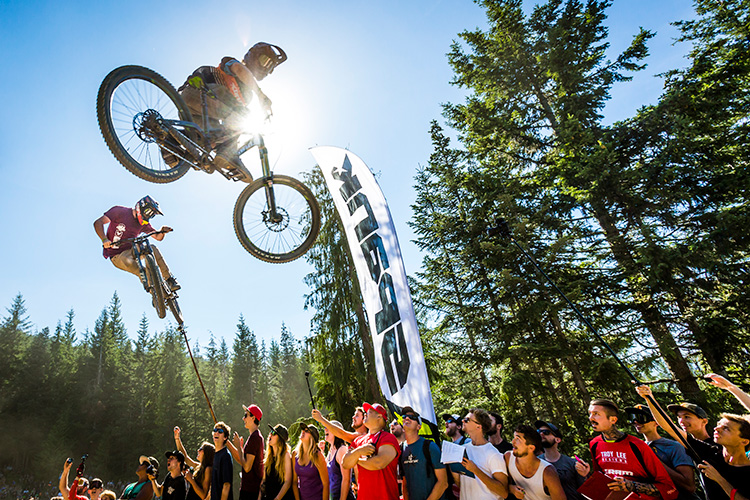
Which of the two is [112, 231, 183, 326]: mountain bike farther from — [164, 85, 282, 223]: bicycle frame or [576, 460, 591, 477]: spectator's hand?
[576, 460, 591, 477]: spectator's hand

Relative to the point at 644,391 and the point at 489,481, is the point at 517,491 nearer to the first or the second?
the point at 489,481

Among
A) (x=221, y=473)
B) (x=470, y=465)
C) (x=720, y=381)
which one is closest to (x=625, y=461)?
(x=720, y=381)

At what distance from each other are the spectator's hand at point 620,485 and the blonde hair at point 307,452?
3.01 m

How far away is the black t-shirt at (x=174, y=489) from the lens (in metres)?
4.63

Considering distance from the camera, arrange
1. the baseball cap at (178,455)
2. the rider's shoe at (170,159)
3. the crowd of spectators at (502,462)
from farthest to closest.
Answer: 1. the rider's shoe at (170,159)
2. the baseball cap at (178,455)
3. the crowd of spectators at (502,462)

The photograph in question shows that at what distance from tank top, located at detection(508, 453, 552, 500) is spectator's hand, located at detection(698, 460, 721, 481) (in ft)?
4.36

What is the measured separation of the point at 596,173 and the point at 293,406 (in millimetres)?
43892

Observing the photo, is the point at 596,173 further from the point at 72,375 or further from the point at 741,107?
the point at 72,375

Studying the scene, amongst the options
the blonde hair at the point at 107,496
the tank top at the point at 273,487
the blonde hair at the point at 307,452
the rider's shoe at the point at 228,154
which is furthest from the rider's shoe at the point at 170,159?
the blonde hair at the point at 107,496

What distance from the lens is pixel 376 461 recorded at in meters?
3.05

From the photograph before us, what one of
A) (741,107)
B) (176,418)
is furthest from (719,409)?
(176,418)

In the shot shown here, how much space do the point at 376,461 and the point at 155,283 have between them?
4.10 meters

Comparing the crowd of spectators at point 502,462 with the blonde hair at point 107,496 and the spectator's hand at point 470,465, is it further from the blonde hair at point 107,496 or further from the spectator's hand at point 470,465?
the blonde hair at point 107,496

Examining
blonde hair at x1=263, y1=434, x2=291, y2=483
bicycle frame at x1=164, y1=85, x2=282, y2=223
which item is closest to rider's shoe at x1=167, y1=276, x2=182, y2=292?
bicycle frame at x1=164, y1=85, x2=282, y2=223
